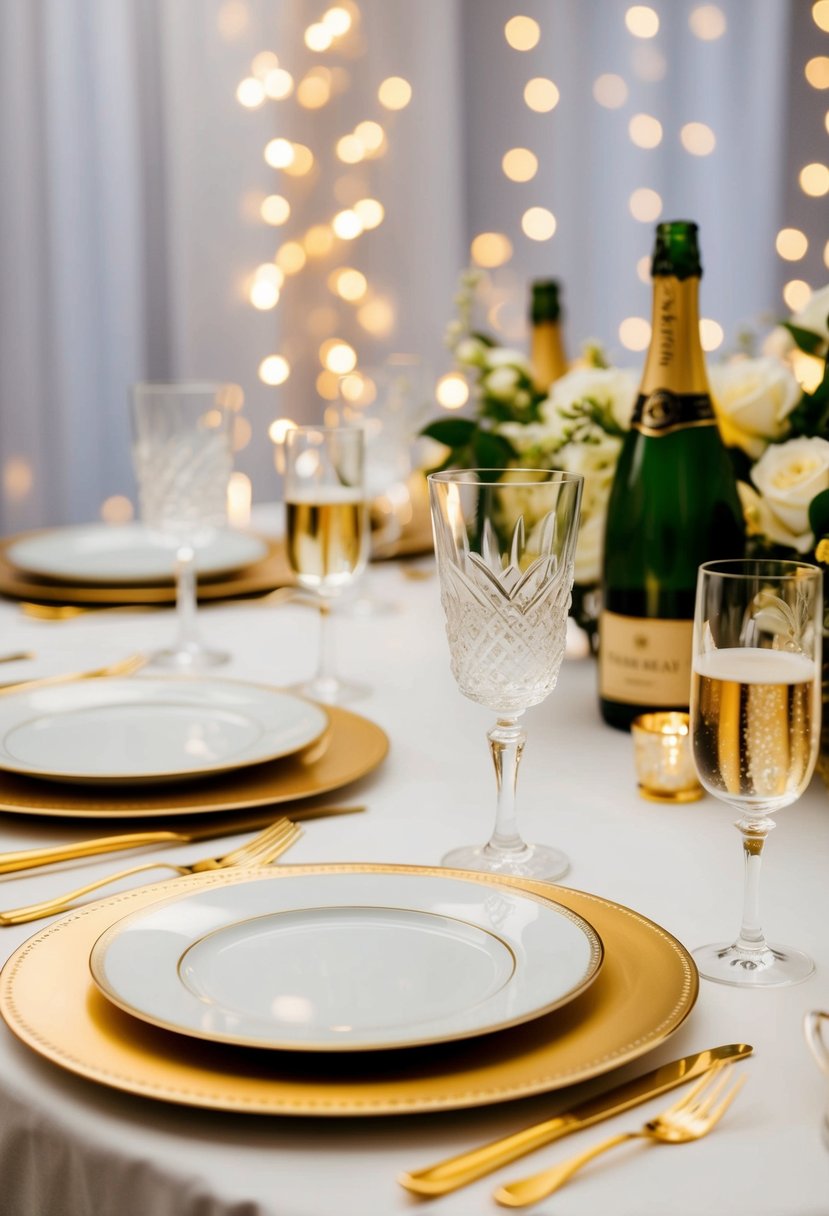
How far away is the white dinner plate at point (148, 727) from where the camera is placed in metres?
0.95

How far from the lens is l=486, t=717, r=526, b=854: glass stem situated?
0.83 meters

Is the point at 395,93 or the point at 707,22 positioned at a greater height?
the point at 707,22

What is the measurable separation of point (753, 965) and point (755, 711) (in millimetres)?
126

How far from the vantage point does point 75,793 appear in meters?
0.94

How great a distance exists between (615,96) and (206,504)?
113 inches

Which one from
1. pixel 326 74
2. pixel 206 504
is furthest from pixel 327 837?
pixel 326 74

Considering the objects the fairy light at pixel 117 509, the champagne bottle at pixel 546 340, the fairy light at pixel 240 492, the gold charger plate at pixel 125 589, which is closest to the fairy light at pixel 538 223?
the fairy light at pixel 240 492

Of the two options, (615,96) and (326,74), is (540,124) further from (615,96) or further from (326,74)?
(326,74)

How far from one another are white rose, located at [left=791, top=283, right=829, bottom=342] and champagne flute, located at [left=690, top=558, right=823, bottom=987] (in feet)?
1.52

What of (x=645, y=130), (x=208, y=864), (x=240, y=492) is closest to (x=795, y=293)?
(x=645, y=130)

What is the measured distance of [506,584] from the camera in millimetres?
802

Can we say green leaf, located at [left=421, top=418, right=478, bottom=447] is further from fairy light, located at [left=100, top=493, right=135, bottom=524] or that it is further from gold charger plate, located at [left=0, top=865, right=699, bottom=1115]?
fairy light, located at [left=100, top=493, right=135, bottom=524]

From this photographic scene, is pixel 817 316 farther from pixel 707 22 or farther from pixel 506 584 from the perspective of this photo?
pixel 707 22

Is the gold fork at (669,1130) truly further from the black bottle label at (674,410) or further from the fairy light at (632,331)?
the fairy light at (632,331)
